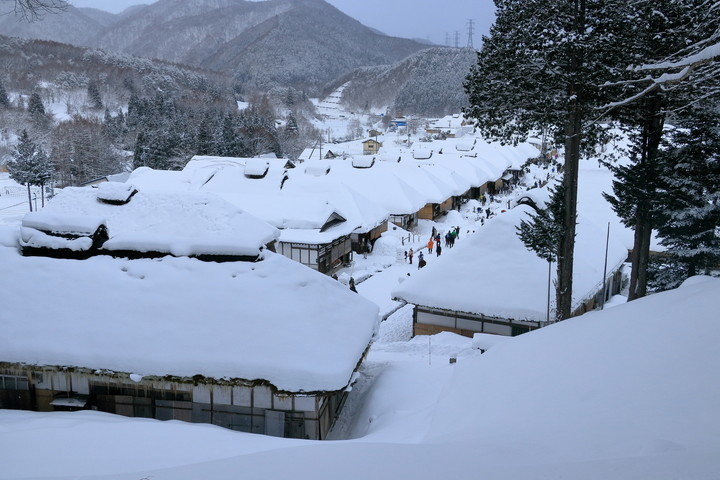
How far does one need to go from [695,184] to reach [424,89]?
6249 inches

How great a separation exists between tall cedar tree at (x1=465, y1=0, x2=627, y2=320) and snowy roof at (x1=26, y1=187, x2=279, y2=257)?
6.91 metres

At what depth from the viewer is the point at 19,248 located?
11.2 metres

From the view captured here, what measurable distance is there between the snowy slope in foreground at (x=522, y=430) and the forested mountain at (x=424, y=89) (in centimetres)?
14301

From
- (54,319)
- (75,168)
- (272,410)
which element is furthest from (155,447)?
(75,168)

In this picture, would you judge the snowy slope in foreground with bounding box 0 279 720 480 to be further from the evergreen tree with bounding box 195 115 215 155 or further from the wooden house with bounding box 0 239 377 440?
the evergreen tree with bounding box 195 115 215 155

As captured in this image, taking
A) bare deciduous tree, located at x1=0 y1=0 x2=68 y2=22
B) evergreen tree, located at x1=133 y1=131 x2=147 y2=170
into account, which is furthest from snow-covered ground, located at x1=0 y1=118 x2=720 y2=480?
evergreen tree, located at x1=133 y1=131 x2=147 y2=170

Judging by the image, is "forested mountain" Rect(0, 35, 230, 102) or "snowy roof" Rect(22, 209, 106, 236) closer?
"snowy roof" Rect(22, 209, 106, 236)

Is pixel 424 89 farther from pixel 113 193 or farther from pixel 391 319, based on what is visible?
pixel 113 193

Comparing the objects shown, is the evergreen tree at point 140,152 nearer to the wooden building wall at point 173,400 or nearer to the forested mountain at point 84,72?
the wooden building wall at point 173,400

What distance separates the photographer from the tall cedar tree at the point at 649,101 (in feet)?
43.0

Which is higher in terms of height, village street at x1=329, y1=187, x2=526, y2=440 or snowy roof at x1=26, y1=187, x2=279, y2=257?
snowy roof at x1=26, y1=187, x2=279, y2=257

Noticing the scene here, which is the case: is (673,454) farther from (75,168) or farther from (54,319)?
(75,168)

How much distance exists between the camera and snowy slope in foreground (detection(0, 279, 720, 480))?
5109 millimetres

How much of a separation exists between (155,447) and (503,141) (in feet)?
37.5
